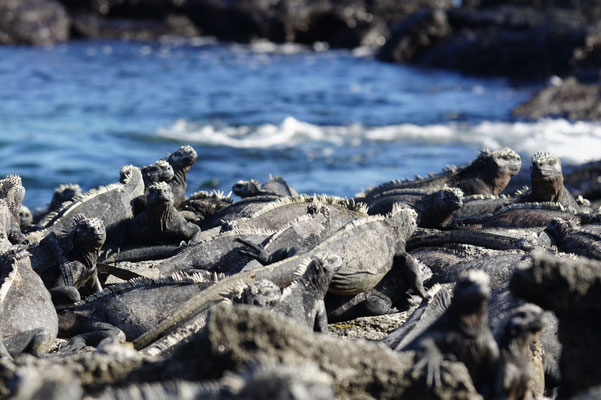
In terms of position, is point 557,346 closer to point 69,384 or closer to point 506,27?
point 69,384

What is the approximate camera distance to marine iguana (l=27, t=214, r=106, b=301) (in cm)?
509

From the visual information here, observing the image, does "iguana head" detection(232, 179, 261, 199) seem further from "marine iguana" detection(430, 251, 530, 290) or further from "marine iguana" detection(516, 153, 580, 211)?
"marine iguana" detection(516, 153, 580, 211)

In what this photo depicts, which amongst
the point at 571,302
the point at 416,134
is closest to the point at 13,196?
the point at 571,302

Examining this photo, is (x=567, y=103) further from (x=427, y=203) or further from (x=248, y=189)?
(x=248, y=189)

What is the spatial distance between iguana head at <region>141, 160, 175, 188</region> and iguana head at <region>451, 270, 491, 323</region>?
353cm

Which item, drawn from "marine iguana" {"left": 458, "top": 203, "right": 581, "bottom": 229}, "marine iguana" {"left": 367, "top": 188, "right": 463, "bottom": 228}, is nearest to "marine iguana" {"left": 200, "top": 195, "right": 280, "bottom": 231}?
"marine iguana" {"left": 367, "top": 188, "right": 463, "bottom": 228}

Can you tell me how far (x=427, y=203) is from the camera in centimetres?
680

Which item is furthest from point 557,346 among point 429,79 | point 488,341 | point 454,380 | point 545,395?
point 429,79

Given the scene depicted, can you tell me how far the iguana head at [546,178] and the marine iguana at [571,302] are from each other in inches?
145

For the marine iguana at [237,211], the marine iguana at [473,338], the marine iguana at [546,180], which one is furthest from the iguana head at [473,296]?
the marine iguana at [546,180]

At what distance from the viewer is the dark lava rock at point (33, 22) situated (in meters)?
30.4

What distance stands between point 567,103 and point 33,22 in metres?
20.9

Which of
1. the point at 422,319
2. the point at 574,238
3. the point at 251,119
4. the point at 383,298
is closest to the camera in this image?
the point at 422,319

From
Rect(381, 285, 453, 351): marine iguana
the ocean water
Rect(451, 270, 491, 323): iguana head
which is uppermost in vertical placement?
Rect(451, 270, 491, 323): iguana head
